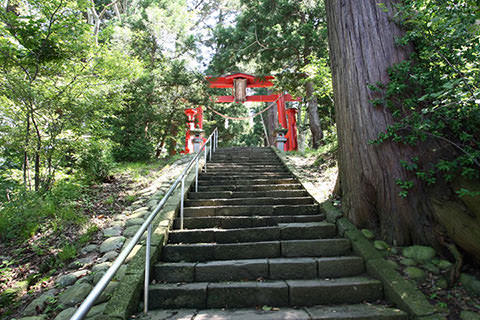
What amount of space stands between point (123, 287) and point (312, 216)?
2.54 meters

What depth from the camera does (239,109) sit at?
59.2 feet

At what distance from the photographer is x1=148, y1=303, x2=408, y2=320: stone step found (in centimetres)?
205

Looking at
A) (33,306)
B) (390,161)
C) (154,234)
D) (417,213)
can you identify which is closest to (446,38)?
(390,161)

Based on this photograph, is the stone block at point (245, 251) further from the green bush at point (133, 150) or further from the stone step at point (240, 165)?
the green bush at point (133, 150)

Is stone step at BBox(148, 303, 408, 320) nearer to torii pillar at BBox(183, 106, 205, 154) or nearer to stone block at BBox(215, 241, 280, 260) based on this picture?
stone block at BBox(215, 241, 280, 260)

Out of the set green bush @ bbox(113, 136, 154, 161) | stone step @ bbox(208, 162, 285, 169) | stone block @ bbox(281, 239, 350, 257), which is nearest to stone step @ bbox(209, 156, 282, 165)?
stone step @ bbox(208, 162, 285, 169)

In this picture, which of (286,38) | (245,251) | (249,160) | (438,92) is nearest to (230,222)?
(245,251)

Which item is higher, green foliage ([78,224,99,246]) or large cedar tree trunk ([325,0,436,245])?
large cedar tree trunk ([325,0,436,245])

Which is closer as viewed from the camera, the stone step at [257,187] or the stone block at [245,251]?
the stone block at [245,251]

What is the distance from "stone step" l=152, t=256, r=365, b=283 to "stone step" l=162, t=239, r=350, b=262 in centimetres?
21

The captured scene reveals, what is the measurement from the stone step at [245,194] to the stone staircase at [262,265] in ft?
0.06

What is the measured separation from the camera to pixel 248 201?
410 cm

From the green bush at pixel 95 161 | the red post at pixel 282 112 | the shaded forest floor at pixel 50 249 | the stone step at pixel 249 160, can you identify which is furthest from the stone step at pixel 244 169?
→ the red post at pixel 282 112

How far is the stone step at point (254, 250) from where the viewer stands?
2898 millimetres
